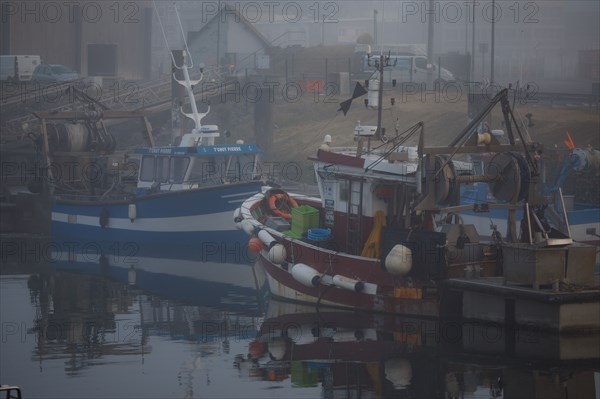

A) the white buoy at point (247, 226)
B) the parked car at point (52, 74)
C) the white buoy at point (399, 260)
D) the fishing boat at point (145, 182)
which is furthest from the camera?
the parked car at point (52, 74)

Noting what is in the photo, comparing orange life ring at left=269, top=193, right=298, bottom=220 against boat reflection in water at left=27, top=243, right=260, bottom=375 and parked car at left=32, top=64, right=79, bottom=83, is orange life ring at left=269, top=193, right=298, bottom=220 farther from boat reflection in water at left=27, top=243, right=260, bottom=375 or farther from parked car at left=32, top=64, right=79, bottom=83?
parked car at left=32, top=64, right=79, bottom=83

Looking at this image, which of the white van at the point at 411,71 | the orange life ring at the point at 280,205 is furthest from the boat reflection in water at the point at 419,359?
the white van at the point at 411,71

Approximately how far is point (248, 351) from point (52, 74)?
35.8 meters

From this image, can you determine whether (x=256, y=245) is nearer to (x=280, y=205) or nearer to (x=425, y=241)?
(x=280, y=205)

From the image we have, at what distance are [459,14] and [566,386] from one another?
60510 mm

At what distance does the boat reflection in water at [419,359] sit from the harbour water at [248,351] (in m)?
0.02

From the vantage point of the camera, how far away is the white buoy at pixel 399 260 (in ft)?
66.5

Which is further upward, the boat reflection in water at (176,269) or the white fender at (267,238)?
the white fender at (267,238)

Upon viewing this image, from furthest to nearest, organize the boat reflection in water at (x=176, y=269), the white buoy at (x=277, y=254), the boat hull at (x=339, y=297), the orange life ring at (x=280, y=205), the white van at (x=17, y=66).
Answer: the white van at (x=17, y=66), the orange life ring at (x=280, y=205), the boat reflection in water at (x=176, y=269), the white buoy at (x=277, y=254), the boat hull at (x=339, y=297)

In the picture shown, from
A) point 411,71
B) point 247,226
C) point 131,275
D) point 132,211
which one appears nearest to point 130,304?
point 247,226

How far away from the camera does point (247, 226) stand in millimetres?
24734

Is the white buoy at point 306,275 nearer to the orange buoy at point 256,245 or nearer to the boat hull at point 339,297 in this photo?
the boat hull at point 339,297

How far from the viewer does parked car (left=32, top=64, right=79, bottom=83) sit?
5241 centimetres

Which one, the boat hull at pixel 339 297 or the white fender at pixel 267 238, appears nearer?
the boat hull at pixel 339 297
